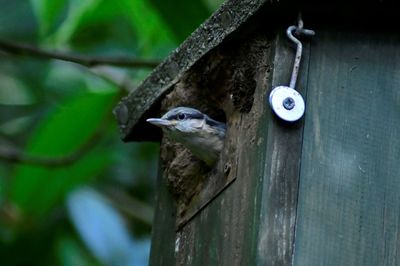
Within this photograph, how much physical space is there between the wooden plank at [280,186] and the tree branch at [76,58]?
5.34 feet

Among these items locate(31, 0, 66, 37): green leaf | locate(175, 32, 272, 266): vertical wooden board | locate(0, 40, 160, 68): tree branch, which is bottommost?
locate(175, 32, 272, 266): vertical wooden board

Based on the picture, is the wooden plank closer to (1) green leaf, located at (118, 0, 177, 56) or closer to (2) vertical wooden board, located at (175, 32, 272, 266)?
→ (2) vertical wooden board, located at (175, 32, 272, 266)

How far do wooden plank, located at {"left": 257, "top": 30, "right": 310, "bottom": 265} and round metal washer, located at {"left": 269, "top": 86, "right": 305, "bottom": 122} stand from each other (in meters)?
0.03

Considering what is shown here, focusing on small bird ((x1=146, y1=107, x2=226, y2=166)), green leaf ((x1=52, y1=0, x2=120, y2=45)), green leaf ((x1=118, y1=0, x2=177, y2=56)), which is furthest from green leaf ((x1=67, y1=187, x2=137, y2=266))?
small bird ((x1=146, y1=107, x2=226, y2=166))

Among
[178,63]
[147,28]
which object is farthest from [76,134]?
[178,63]

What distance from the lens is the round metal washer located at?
12.1 feet

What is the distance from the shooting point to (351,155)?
147 inches

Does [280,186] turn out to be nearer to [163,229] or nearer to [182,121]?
[182,121]

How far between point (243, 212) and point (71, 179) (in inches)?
90.4

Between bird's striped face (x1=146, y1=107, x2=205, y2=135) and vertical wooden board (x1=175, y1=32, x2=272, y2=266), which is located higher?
bird's striped face (x1=146, y1=107, x2=205, y2=135)

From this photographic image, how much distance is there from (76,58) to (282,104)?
1751mm

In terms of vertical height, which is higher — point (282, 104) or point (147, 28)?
point (147, 28)

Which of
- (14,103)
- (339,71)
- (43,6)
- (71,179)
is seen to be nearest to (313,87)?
(339,71)

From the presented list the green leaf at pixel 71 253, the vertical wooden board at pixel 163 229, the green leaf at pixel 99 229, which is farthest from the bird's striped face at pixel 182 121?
the green leaf at pixel 71 253
